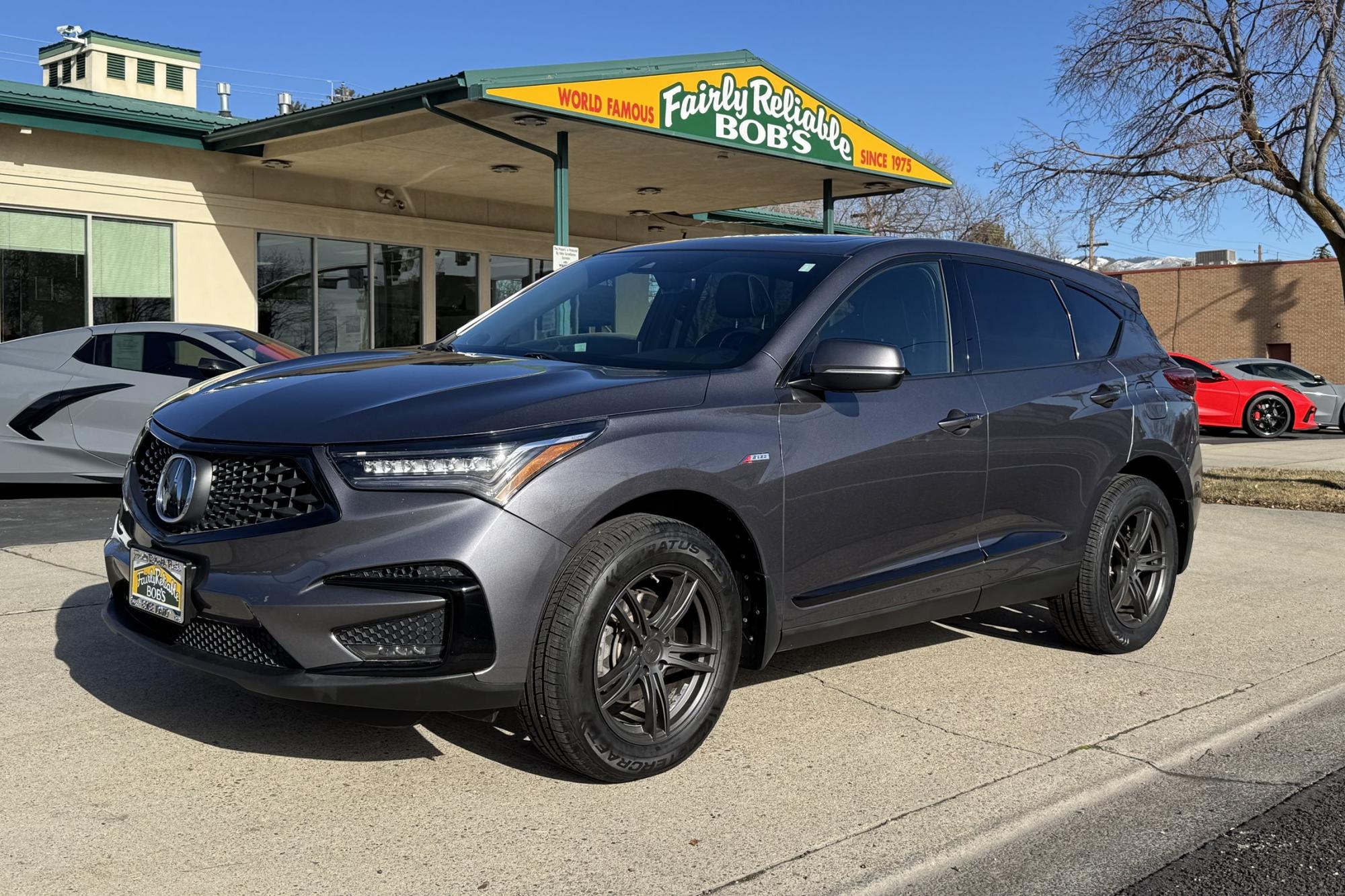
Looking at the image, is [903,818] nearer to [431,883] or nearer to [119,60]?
[431,883]

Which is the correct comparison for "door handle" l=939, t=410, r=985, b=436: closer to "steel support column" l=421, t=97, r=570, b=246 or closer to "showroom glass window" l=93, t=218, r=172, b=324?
"steel support column" l=421, t=97, r=570, b=246

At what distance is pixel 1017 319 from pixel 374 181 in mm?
15460

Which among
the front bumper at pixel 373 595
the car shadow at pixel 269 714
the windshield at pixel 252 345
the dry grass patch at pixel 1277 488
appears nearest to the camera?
the front bumper at pixel 373 595

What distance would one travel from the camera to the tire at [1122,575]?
18.9 feet

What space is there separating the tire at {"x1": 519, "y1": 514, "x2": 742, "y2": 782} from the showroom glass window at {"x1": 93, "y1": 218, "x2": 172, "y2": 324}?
1457 centimetres

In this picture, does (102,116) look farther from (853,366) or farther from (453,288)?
(853,366)

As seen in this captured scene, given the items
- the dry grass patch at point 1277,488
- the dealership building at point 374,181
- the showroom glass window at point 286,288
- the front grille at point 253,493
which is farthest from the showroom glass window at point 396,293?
the front grille at point 253,493

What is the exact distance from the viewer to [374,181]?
19.4m

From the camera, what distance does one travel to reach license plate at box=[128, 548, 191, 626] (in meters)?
3.82

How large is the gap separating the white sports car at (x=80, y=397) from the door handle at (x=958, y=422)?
734 cm

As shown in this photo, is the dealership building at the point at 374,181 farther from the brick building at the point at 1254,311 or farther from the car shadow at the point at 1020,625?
the brick building at the point at 1254,311

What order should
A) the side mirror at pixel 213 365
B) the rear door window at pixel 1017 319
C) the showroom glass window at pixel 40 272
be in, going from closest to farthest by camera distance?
1. the rear door window at pixel 1017 319
2. the side mirror at pixel 213 365
3. the showroom glass window at pixel 40 272

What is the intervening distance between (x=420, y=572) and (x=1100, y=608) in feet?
11.3

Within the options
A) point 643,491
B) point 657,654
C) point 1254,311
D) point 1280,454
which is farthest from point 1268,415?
point 1254,311
